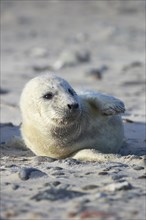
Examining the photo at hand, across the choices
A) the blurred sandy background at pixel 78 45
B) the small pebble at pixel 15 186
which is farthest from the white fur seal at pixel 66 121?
the blurred sandy background at pixel 78 45

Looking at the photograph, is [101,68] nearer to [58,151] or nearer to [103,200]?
[58,151]

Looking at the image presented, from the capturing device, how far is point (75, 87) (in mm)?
9711

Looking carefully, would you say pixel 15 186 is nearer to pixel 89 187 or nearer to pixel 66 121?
pixel 89 187

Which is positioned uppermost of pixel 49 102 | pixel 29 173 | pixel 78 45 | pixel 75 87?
pixel 49 102

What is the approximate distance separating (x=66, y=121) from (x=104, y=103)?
57 cm

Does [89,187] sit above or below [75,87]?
above

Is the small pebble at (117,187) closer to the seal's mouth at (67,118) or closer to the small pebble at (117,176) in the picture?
the small pebble at (117,176)

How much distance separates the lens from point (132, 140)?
650 cm

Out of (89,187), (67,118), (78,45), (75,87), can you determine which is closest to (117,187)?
(89,187)

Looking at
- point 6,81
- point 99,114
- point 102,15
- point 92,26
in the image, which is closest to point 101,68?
point 6,81

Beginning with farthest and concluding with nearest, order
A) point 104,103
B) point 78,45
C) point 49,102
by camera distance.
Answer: point 78,45, point 104,103, point 49,102

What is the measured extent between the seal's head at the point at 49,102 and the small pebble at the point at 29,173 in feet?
2.64

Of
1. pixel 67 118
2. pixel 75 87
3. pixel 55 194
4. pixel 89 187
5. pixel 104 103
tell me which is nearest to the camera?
pixel 55 194

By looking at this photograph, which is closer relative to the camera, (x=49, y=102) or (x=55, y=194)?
(x=55, y=194)
